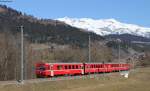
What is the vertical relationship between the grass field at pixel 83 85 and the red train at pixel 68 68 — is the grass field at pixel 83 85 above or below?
below

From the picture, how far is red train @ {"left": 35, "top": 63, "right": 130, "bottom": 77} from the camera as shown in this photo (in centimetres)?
7025

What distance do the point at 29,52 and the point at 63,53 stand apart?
48.2 m

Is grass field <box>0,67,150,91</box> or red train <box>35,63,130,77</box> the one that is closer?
grass field <box>0,67,150,91</box>

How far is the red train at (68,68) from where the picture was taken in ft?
230

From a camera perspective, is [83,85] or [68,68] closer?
[83,85]

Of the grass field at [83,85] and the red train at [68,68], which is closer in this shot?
the grass field at [83,85]

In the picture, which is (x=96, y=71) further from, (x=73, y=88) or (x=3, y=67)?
(x=73, y=88)

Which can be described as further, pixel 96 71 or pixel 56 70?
pixel 96 71

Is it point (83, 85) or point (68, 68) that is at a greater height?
→ point (68, 68)

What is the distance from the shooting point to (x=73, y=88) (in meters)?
61.6

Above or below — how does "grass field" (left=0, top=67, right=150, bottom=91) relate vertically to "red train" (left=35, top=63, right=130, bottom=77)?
below

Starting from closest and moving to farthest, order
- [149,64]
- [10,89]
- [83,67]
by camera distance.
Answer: [10,89], [83,67], [149,64]

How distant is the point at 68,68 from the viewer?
7669cm

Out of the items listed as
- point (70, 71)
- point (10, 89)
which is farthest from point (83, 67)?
point (10, 89)
